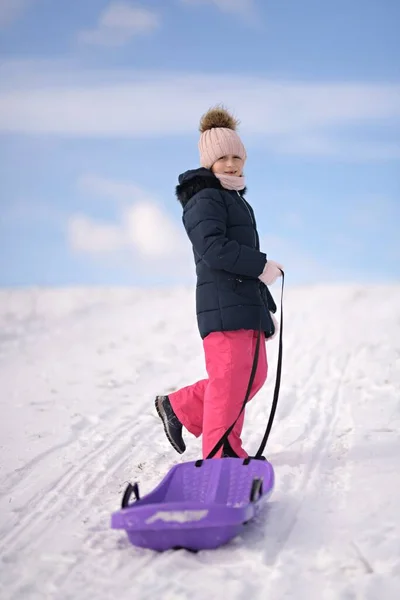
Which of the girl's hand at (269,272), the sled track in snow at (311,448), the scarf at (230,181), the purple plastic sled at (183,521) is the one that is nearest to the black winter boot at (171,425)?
the sled track in snow at (311,448)

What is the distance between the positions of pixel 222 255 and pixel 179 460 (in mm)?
1458

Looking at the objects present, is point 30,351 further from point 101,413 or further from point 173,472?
point 173,472

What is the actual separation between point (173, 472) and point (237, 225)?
1483mm

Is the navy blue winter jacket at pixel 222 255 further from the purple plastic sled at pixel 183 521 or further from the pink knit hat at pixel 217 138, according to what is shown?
the purple plastic sled at pixel 183 521

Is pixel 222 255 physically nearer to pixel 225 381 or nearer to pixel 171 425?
pixel 225 381

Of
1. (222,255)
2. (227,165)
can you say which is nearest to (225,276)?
(222,255)

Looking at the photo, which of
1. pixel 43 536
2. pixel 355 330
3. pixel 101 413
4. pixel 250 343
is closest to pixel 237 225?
pixel 250 343

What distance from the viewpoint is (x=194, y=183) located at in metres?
3.89

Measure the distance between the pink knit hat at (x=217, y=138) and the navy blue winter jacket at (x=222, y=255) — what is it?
0.13 meters

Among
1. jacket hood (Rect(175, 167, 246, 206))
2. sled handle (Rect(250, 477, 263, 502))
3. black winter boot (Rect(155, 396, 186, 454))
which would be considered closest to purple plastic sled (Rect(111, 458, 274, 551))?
sled handle (Rect(250, 477, 263, 502))

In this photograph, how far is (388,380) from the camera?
6801 millimetres

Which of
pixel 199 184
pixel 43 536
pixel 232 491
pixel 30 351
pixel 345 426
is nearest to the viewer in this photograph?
pixel 43 536

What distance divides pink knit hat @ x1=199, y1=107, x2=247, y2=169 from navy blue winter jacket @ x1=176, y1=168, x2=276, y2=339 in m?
0.13

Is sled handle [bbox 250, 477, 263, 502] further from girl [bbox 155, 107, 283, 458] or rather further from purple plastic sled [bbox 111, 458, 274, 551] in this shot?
girl [bbox 155, 107, 283, 458]
